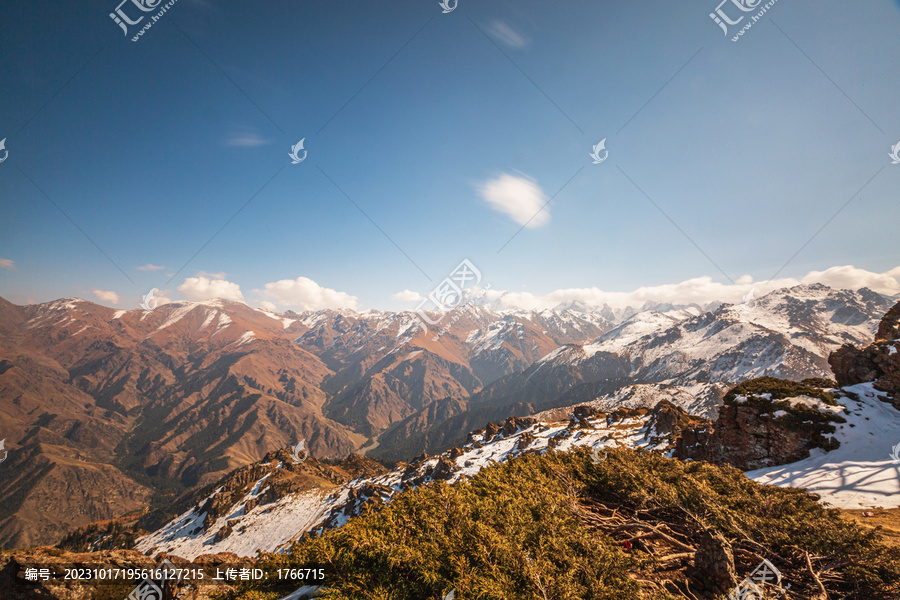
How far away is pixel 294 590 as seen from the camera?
850cm

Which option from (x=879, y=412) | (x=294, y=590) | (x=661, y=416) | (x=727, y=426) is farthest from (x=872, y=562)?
(x=661, y=416)

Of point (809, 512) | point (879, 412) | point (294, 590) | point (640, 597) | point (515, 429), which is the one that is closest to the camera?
point (640, 597)

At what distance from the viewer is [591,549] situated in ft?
24.3

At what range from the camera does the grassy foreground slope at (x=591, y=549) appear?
22.3ft

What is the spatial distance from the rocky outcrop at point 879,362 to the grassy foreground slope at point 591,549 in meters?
27.9

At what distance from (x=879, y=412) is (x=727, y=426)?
9.94m

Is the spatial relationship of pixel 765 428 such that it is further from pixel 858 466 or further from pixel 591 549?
pixel 591 549

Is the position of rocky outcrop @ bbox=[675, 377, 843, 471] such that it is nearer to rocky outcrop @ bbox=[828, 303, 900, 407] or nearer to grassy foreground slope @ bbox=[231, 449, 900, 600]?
rocky outcrop @ bbox=[828, 303, 900, 407]

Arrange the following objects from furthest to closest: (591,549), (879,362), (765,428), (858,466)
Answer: (879,362) < (765,428) < (858,466) < (591,549)

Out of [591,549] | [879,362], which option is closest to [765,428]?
[879,362]

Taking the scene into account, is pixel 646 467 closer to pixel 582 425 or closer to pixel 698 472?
pixel 698 472

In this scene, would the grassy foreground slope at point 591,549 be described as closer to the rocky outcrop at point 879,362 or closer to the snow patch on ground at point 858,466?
the snow patch on ground at point 858,466

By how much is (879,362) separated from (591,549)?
4153cm

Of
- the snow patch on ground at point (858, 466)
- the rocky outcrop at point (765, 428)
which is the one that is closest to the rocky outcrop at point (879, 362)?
the snow patch on ground at point (858, 466)
